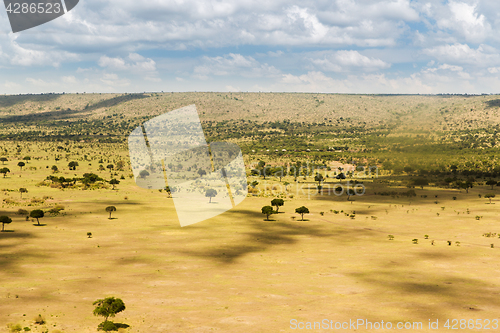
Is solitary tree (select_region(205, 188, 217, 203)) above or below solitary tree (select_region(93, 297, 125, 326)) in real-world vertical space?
above

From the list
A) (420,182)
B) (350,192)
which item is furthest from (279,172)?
(420,182)

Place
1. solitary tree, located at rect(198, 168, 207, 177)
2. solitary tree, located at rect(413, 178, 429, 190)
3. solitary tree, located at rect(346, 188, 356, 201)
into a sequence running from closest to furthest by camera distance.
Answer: solitary tree, located at rect(346, 188, 356, 201), solitary tree, located at rect(413, 178, 429, 190), solitary tree, located at rect(198, 168, 207, 177)

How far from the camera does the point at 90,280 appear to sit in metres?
49.0

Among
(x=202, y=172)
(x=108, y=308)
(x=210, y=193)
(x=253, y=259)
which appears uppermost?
(x=202, y=172)

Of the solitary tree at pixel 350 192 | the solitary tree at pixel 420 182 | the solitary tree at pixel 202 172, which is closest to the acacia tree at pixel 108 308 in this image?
the solitary tree at pixel 350 192

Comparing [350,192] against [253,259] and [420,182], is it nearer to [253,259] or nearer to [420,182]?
[420,182]

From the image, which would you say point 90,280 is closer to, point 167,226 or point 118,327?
point 118,327

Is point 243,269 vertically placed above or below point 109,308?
below

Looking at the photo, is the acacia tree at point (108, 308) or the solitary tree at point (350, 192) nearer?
the acacia tree at point (108, 308)

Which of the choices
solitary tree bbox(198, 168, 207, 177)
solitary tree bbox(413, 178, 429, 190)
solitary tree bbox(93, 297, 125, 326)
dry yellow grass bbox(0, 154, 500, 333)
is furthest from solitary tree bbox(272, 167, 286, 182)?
solitary tree bbox(93, 297, 125, 326)

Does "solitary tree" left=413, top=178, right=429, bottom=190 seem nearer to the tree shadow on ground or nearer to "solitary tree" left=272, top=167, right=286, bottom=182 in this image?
"solitary tree" left=272, top=167, right=286, bottom=182

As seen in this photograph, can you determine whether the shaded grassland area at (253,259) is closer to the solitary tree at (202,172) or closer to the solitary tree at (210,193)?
the solitary tree at (210,193)

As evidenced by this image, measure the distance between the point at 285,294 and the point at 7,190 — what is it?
3970 inches

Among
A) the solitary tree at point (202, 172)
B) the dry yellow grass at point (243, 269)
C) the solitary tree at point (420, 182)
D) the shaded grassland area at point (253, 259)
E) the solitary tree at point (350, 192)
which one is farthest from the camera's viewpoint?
the solitary tree at point (202, 172)
